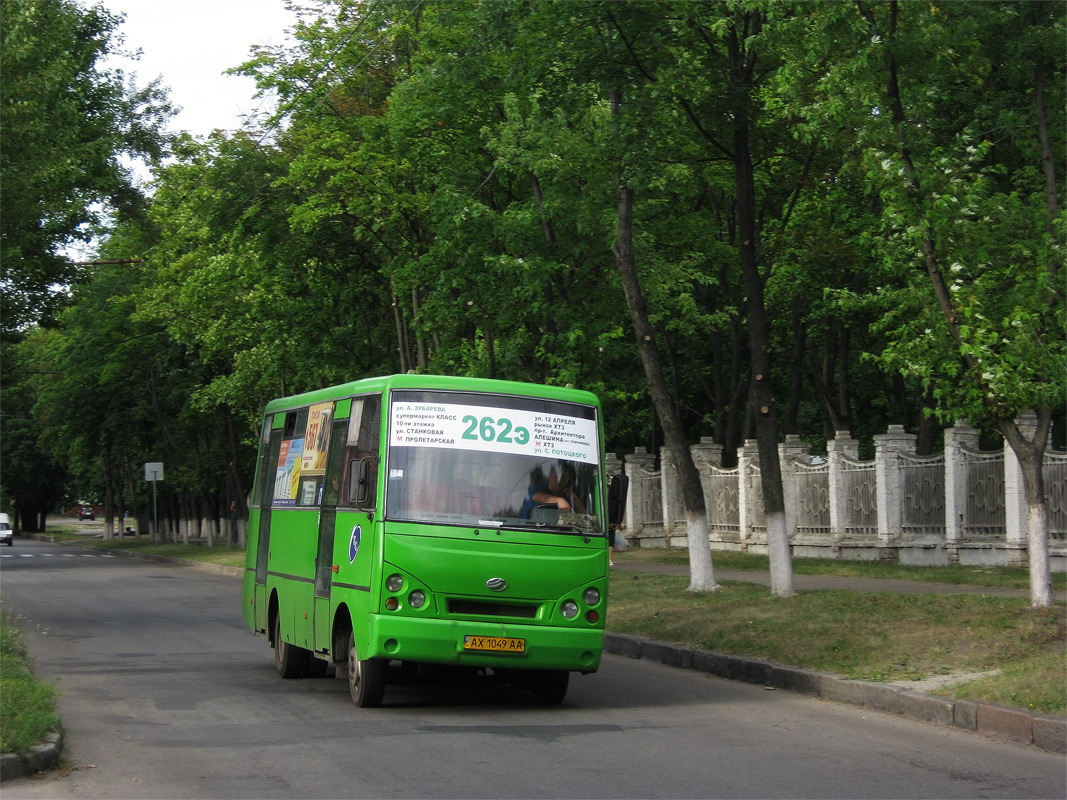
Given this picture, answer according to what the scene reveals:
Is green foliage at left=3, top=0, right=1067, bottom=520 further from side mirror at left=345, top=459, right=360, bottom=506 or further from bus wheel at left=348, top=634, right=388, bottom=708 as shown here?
bus wheel at left=348, top=634, right=388, bottom=708

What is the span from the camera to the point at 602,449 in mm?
12047

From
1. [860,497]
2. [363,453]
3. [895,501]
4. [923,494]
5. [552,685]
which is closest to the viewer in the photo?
[363,453]

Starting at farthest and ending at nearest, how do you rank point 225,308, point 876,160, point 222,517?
point 222,517 < point 225,308 < point 876,160

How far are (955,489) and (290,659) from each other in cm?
1404

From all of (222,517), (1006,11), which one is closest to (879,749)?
(1006,11)

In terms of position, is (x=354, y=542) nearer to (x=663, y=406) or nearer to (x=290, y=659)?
(x=290, y=659)

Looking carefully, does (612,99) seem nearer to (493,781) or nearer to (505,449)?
(505,449)

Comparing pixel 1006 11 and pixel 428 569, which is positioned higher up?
pixel 1006 11

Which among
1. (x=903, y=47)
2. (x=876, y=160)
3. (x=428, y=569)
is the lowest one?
(x=428, y=569)

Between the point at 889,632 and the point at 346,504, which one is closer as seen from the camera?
the point at 346,504

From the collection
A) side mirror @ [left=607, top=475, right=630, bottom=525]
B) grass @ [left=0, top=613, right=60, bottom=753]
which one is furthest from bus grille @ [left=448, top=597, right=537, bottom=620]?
grass @ [left=0, top=613, right=60, bottom=753]

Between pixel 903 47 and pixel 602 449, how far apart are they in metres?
5.72

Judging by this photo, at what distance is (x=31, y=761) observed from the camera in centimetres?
825

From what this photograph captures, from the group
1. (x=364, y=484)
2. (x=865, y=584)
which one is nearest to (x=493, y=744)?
(x=364, y=484)
